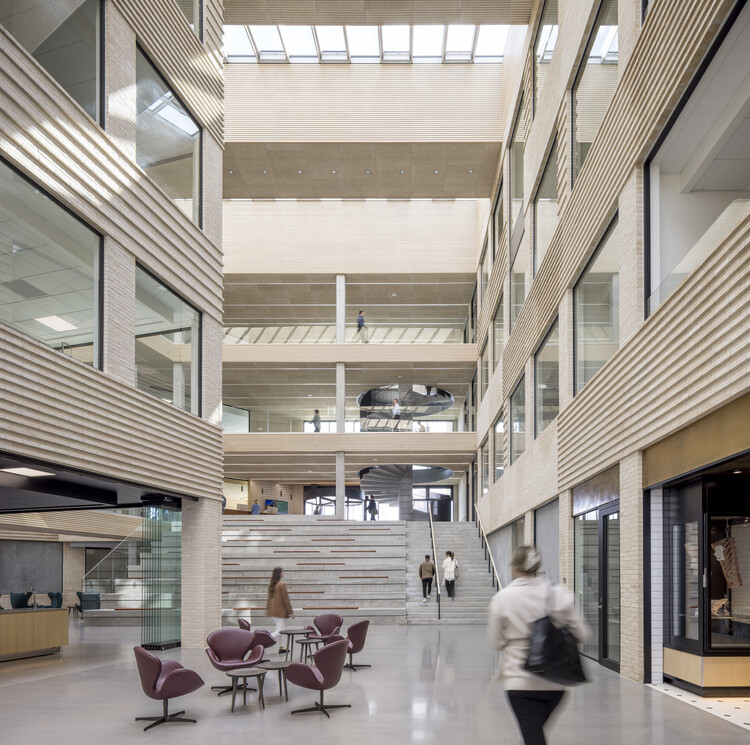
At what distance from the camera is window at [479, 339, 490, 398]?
28391 millimetres

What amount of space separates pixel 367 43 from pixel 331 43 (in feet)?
3.29

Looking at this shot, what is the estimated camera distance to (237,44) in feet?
79.3

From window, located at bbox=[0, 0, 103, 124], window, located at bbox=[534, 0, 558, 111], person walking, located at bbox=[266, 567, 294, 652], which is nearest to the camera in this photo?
window, located at bbox=[0, 0, 103, 124]

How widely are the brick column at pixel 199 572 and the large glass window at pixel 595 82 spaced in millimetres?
9166

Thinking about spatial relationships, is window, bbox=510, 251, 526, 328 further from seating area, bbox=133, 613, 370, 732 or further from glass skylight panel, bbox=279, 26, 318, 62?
seating area, bbox=133, 613, 370, 732

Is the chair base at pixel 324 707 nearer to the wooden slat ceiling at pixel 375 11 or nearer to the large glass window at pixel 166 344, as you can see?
the large glass window at pixel 166 344

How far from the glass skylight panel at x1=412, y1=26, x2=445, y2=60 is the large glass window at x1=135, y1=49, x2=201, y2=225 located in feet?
30.0

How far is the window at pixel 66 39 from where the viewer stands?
32.7ft

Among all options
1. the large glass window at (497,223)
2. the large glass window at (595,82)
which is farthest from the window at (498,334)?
the large glass window at (595,82)

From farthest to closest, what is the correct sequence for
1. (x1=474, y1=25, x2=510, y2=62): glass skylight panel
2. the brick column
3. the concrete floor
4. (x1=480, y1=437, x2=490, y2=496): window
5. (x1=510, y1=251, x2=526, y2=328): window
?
(x1=480, y1=437, x2=490, y2=496): window
(x1=474, y1=25, x2=510, y2=62): glass skylight panel
(x1=510, y1=251, x2=526, y2=328): window
the brick column
the concrete floor

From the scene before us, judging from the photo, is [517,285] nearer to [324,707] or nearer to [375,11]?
[375,11]

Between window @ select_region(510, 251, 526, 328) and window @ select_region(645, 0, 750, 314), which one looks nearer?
window @ select_region(645, 0, 750, 314)

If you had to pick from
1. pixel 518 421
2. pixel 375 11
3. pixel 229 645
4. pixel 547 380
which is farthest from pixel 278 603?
pixel 375 11

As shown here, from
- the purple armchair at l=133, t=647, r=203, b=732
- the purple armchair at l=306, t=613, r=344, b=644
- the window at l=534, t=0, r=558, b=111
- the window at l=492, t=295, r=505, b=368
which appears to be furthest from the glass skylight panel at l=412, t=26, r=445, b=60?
the purple armchair at l=133, t=647, r=203, b=732
